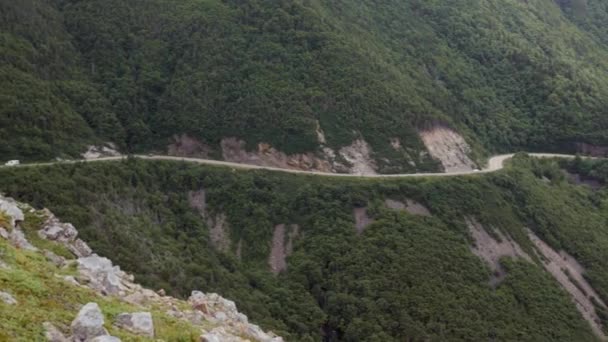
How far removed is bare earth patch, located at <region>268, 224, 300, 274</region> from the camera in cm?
9946

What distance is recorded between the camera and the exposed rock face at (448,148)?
12900 centimetres

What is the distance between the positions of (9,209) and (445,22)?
15790 centimetres

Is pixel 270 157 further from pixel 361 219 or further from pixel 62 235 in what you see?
pixel 62 235

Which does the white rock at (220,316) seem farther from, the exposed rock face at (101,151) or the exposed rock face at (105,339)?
the exposed rock face at (101,151)

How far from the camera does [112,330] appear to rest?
80.2ft

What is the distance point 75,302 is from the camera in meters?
26.3

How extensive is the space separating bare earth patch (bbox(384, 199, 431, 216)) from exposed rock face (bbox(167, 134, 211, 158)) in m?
34.3

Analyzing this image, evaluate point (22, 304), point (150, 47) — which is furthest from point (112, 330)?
point (150, 47)

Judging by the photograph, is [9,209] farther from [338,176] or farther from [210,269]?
[338,176]

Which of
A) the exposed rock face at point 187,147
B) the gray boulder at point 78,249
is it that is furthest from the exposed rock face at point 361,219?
the gray boulder at point 78,249

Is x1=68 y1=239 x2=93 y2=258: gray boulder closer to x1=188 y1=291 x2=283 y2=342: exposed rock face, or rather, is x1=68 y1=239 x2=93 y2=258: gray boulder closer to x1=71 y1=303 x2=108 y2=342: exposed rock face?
x1=188 y1=291 x2=283 y2=342: exposed rock face

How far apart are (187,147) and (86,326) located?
96685 millimetres

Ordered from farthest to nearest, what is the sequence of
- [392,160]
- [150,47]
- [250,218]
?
[150,47] < [392,160] < [250,218]

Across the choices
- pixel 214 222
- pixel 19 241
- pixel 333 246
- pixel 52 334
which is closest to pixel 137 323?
pixel 52 334
